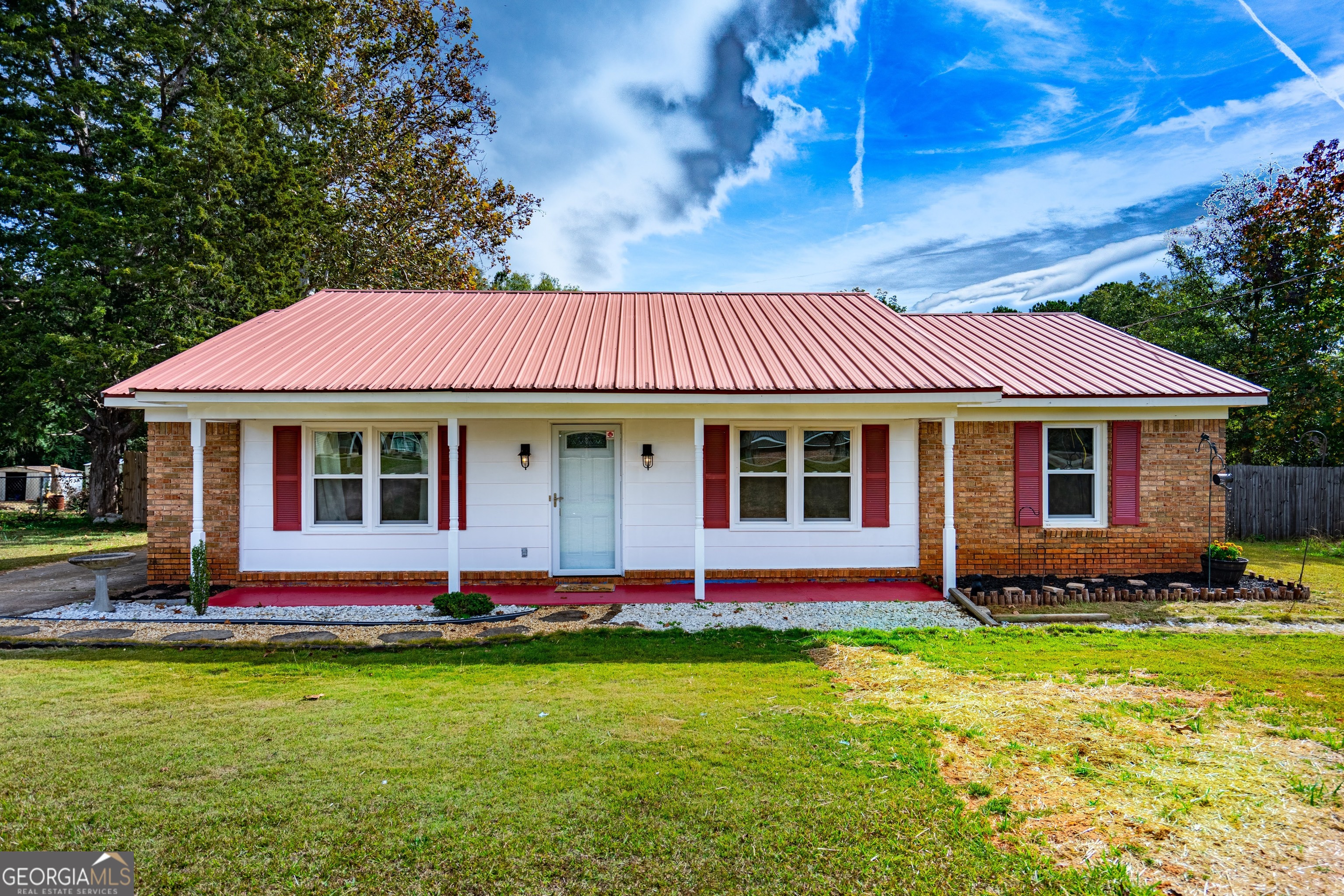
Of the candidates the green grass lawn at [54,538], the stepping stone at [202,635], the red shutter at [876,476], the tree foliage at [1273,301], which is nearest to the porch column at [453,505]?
the stepping stone at [202,635]

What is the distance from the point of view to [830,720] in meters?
4.41

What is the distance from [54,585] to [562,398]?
8.75 meters

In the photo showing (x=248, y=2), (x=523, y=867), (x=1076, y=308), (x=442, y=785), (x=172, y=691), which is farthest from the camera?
(x=1076, y=308)

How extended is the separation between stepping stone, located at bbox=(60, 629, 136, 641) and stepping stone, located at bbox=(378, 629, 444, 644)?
9.35 feet

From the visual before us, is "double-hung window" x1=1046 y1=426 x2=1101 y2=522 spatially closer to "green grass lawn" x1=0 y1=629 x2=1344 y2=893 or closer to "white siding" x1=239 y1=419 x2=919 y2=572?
"white siding" x1=239 y1=419 x2=919 y2=572

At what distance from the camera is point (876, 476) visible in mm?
9227

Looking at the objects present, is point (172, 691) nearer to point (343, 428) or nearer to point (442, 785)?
point (442, 785)

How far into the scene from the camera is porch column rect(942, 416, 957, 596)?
27.7ft

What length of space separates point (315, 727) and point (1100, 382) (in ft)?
35.7

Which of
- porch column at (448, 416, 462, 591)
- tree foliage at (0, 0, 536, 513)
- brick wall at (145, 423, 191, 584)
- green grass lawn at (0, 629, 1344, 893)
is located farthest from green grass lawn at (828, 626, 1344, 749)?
tree foliage at (0, 0, 536, 513)

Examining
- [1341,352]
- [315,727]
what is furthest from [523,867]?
[1341,352]

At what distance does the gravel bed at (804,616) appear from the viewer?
24.0 feet

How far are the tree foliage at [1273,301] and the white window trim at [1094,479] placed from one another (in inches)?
447
